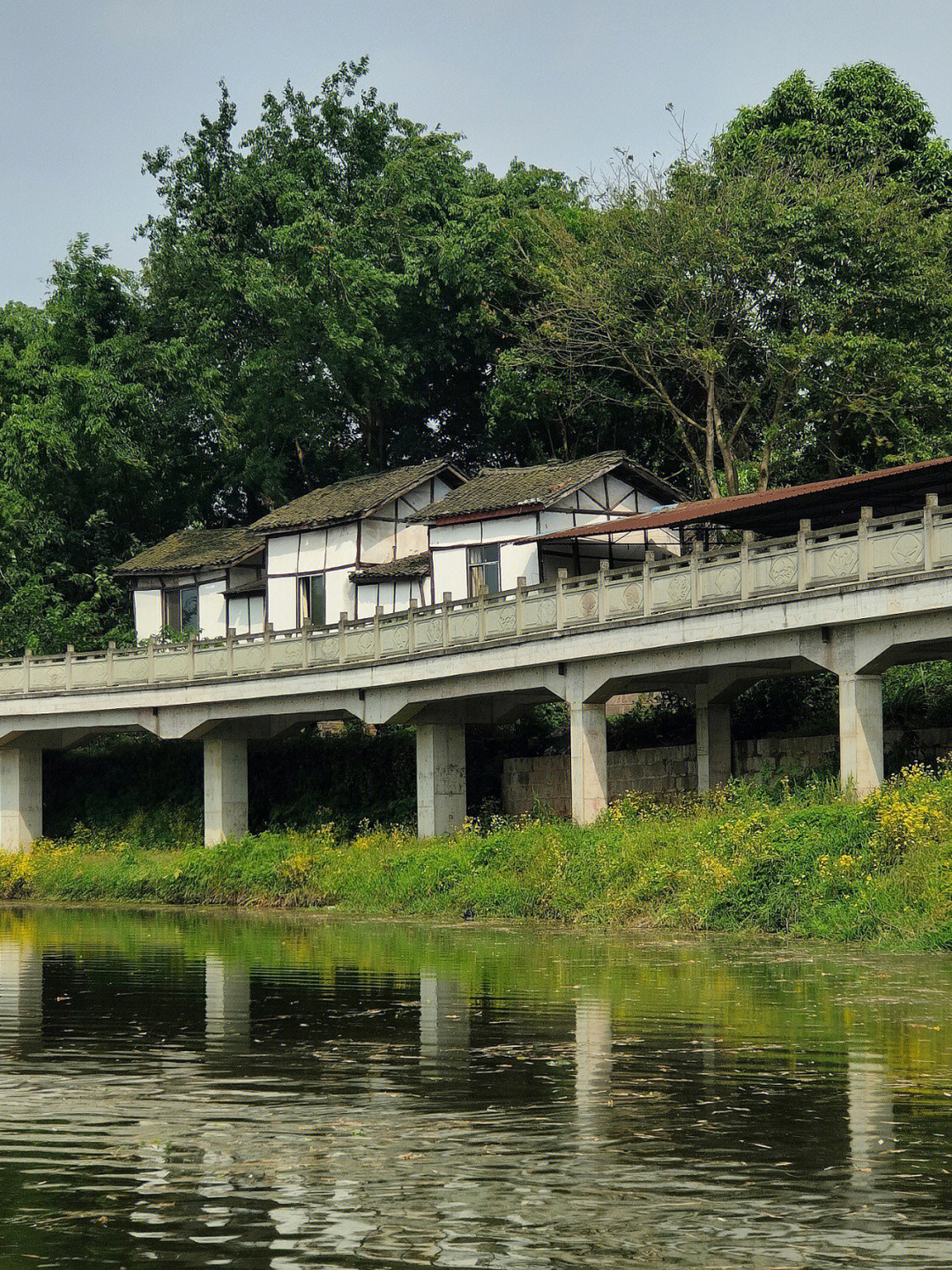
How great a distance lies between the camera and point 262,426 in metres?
65.9

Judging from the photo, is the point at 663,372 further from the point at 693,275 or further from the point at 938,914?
the point at 938,914

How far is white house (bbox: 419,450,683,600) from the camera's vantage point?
48.8m

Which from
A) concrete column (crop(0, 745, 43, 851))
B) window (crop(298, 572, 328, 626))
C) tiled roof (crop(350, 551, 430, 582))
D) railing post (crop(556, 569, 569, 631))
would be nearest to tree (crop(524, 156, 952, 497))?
tiled roof (crop(350, 551, 430, 582))

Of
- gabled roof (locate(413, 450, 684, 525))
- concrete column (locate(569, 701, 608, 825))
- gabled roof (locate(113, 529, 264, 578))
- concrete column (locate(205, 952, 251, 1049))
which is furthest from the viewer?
gabled roof (locate(113, 529, 264, 578))

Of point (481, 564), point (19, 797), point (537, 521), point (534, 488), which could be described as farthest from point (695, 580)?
point (19, 797)

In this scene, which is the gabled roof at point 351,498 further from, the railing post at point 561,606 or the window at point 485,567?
the railing post at point 561,606

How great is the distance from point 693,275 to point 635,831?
2333cm

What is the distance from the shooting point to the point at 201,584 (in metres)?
62.8

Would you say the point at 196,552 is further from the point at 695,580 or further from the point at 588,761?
the point at 695,580

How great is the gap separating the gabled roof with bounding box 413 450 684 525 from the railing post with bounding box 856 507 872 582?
18.1m

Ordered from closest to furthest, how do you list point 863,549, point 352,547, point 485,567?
point 863,549, point 485,567, point 352,547

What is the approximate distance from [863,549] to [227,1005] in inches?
595

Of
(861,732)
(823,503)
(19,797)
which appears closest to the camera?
(861,732)

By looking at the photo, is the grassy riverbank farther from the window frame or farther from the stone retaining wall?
the window frame
